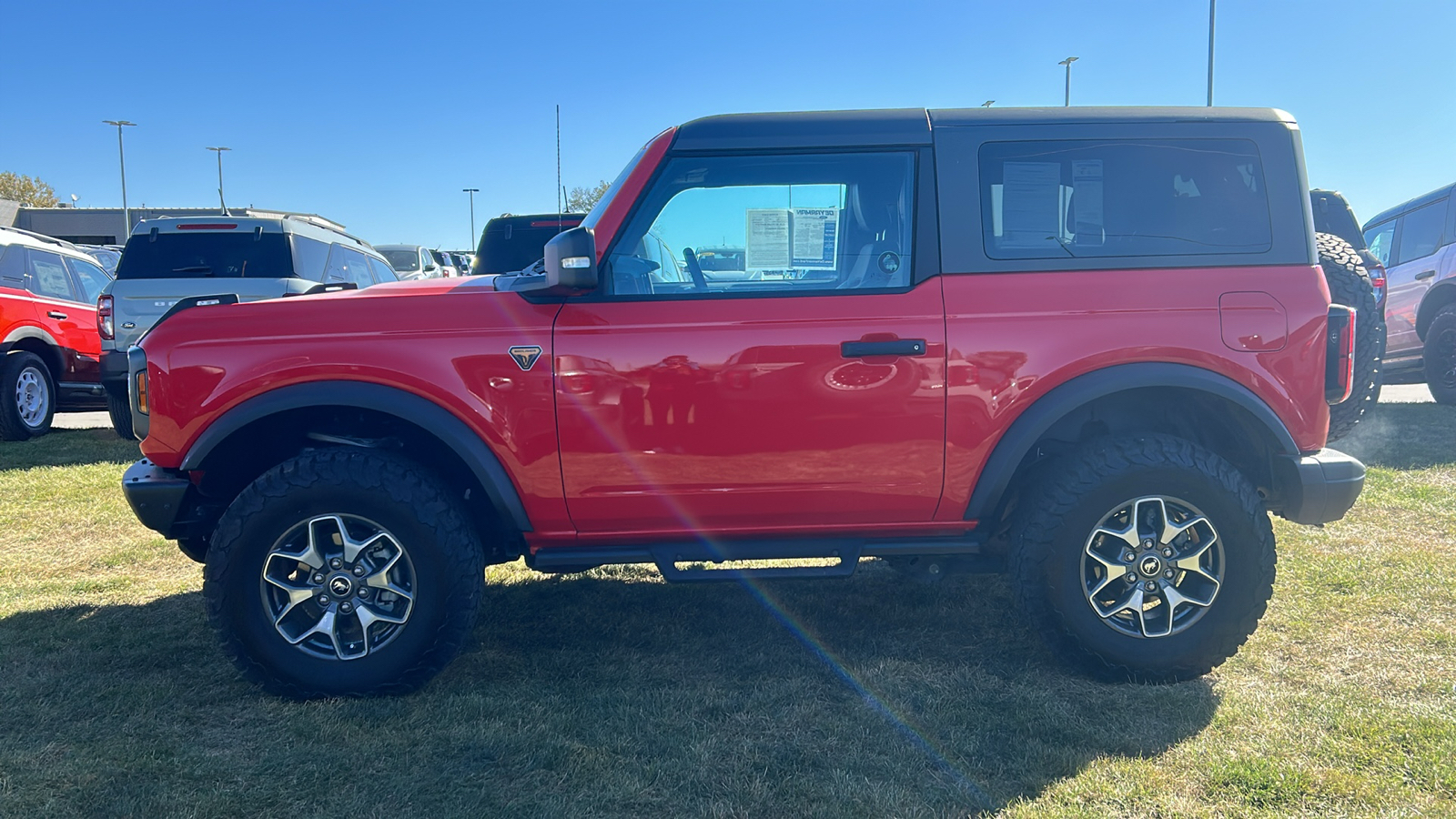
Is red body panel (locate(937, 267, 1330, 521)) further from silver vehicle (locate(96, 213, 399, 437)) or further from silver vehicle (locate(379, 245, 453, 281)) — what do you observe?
silver vehicle (locate(379, 245, 453, 281))

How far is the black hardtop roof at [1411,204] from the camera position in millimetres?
8669

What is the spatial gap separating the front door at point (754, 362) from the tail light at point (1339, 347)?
1417 mm

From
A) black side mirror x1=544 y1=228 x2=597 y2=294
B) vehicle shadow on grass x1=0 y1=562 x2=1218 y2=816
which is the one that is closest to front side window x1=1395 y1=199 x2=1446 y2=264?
vehicle shadow on grass x1=0 y1=562 x2=1218 y2=816

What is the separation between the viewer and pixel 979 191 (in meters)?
3.17

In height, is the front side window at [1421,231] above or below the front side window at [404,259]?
below

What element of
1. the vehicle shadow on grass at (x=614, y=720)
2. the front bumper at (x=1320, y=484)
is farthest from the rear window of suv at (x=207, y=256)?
the front bumper at (x=1320, y=484)

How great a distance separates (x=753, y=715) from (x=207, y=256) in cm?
682

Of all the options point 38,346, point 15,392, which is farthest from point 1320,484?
point 38,346

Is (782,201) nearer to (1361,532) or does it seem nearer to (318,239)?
(1361,532)

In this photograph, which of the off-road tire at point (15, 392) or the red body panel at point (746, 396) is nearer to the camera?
the red body panel at point (746, 396)

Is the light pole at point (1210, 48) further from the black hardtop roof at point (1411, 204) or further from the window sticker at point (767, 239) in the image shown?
the window sticker at point (767, 239)

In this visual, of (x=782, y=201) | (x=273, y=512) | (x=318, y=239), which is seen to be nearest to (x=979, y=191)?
(x=782, y=201)

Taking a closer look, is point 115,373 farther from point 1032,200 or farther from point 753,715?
point 1032,200

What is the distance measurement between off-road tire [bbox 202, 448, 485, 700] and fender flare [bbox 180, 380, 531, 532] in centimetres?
19
